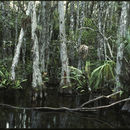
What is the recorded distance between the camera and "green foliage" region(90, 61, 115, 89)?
31.7 feet

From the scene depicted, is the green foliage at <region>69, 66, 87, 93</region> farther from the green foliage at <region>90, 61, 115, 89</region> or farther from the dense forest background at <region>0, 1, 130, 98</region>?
the green foliage at <region>90, 61, 115, 89</region>

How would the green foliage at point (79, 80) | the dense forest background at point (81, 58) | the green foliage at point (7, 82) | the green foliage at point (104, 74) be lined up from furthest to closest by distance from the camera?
the green foliage at point (7, 82)
the green foliage at point (79, 80)
the green foliage at point (104, 74)
the dense forest background at point (81, 58)

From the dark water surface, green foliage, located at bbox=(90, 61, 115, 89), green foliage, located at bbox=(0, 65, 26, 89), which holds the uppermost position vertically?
green foliage, located at bbox=(90, 61, 115, 89)

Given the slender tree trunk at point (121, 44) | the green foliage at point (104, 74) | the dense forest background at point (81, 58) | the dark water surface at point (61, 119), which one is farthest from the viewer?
the green foliage at point (104, 74)

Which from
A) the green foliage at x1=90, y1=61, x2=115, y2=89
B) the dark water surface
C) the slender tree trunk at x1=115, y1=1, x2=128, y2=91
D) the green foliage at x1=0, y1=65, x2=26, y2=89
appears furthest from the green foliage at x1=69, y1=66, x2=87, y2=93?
the green foliage at x1=0, y1=65, x2=26, y2=89

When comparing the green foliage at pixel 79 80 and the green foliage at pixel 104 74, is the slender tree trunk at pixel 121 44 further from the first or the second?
the green foliage at pixel 79 80

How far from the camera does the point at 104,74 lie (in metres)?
9.95

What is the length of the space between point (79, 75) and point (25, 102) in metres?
3.98

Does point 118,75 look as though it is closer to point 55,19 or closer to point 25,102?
point 25,102

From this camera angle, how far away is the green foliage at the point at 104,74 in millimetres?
9648

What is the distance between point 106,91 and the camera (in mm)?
10719

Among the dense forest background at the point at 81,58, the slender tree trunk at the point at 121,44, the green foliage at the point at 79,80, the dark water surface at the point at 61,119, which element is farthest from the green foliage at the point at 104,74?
the dark water surface at the point at 61,119

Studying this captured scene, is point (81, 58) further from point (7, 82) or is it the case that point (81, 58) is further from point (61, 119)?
point (61, 119)

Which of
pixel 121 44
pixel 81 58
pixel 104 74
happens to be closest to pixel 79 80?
pixel 81 58
